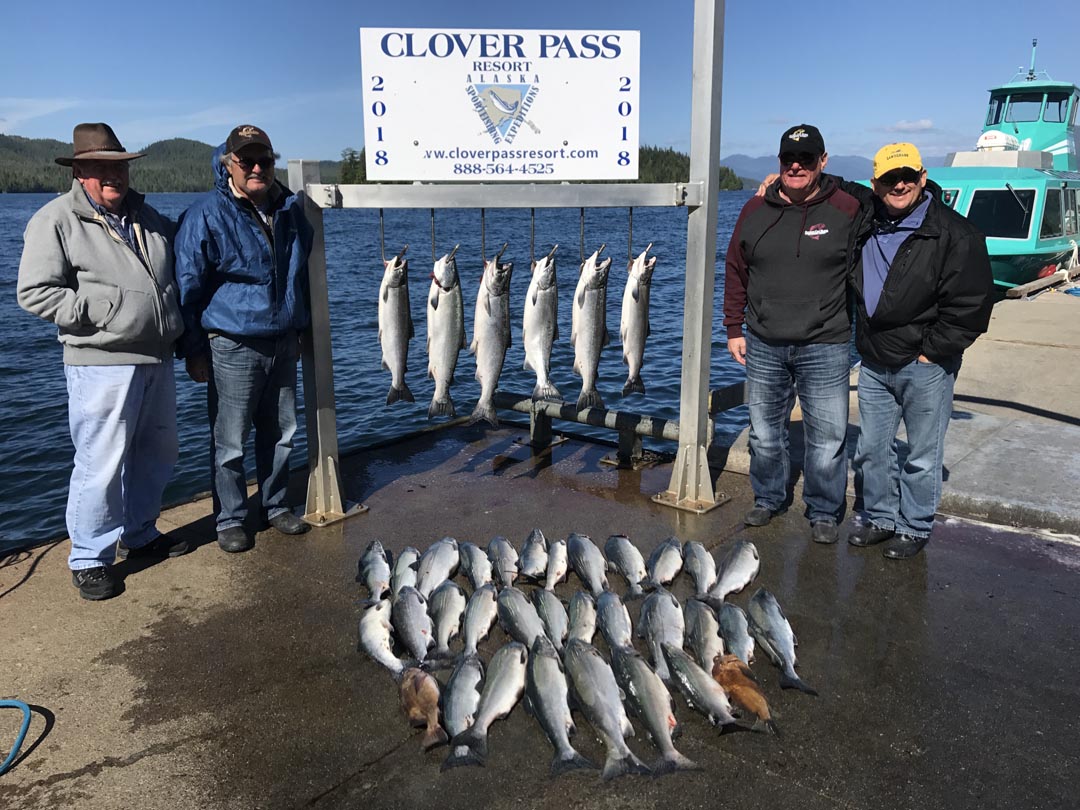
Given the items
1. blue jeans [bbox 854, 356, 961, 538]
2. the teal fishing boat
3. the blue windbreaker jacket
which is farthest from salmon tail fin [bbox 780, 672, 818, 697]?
the teal fishing boat

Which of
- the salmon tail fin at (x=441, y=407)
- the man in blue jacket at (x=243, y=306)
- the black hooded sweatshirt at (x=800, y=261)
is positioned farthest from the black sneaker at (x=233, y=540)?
the black hooded sweatshirt at (x=800, y=261)

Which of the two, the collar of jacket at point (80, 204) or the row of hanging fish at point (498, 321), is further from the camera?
the row of hanging fish at point (498, 321)

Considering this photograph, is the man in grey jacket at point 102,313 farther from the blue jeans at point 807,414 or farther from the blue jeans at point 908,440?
the blue jeans at point 908,440

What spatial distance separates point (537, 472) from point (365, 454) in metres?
1.51

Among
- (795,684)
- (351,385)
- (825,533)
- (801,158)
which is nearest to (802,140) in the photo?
(801,158)

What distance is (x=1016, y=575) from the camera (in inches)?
182

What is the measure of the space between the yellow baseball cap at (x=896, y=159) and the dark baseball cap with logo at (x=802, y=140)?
332 mm

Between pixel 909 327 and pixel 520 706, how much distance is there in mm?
2943

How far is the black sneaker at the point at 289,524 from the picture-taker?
531 cm

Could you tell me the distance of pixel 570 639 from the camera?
3758mm

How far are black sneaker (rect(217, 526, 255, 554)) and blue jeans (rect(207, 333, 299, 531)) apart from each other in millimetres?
33

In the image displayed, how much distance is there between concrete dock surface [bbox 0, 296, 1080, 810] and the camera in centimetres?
301

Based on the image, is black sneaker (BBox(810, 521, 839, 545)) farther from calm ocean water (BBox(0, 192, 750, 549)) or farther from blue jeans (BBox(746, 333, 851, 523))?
calm ocean water (BBox(0, 192, 750, 549))

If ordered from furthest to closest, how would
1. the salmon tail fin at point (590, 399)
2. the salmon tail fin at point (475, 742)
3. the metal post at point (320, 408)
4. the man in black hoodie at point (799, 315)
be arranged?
the salmon tail fin at point (590, 399) < the metal post at point (320, 408) < the man in black hoodie at point (799, 315) < the salmon tail fin at point (475, 742)
